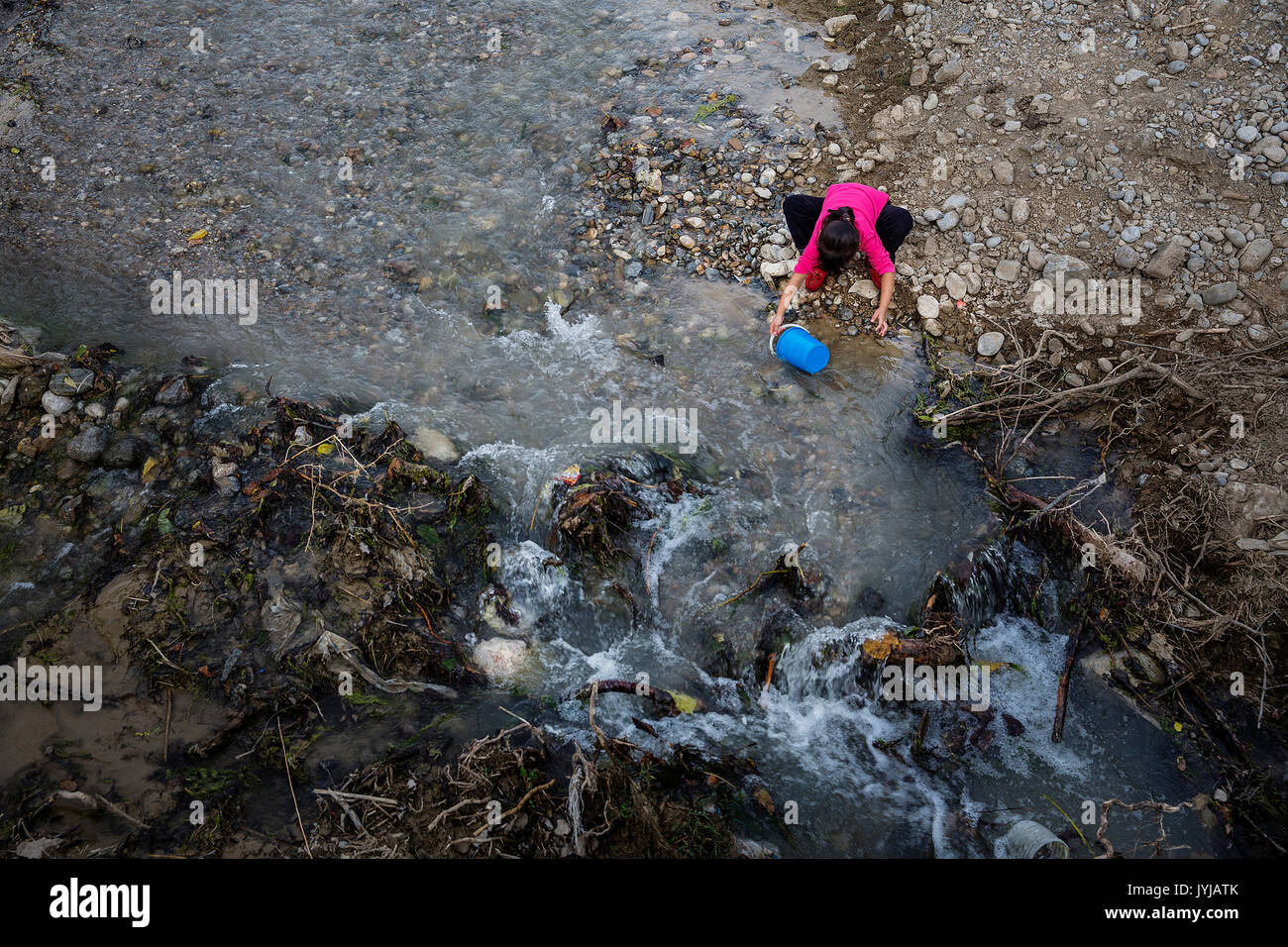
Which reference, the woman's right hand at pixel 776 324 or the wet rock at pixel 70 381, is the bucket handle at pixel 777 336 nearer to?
the woman's right hand at pixel 776 324

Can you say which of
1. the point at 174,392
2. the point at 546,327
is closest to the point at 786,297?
the point at 546,327

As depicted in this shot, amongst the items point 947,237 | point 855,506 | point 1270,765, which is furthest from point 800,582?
point 947,237

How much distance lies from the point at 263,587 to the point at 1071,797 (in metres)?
4.36

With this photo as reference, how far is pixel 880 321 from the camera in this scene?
477 cm

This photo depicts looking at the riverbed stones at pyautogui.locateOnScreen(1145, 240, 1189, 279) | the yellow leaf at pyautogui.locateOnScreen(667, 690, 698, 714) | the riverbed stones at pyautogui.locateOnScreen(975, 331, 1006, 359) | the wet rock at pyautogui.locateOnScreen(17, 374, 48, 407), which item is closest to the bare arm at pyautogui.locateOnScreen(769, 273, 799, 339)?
the riverbed stones at pyautogui.locateOnScreen(975, 331, 1006, 359)

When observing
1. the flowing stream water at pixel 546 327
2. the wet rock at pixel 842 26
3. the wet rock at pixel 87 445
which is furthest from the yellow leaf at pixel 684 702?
the wet rock at pixel 842 26

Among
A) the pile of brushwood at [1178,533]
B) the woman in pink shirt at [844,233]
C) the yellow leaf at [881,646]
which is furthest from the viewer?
the woman in pink shirt at [844,233]

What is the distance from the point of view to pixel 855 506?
175 inches

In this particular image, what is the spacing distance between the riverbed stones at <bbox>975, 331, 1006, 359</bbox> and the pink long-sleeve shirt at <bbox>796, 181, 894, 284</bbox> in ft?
2.76


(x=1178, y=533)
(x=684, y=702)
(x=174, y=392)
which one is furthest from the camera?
(x=174, y=392)

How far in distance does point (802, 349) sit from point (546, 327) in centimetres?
188

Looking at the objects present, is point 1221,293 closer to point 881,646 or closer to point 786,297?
point 786,297

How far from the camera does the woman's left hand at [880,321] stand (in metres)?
4.73

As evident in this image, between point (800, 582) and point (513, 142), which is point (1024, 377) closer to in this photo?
point (800, 582)
